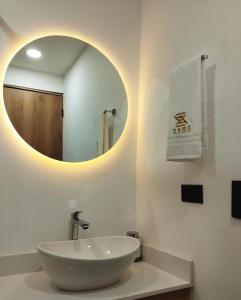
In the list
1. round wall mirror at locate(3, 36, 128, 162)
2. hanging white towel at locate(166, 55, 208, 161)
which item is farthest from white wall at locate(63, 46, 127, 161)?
hanging white towel at locate(166, 55, 208, 161)

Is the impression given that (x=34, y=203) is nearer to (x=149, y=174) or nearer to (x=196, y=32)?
(x=149, y=174)

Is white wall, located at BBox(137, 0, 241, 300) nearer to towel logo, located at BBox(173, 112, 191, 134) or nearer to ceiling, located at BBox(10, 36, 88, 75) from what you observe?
towel logo, located at BBox(173, 112, 191, 134)

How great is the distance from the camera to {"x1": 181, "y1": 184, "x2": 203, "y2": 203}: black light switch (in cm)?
126

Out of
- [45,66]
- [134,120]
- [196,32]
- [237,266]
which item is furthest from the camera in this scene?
[134,120]

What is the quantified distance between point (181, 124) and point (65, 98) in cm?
67

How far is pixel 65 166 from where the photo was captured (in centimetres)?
150

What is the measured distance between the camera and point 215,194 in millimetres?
1188

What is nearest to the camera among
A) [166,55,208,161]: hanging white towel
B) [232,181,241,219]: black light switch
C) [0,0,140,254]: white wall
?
[232,181,241,219]: black light switch

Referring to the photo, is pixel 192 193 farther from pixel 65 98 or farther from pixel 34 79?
pixel 34 79

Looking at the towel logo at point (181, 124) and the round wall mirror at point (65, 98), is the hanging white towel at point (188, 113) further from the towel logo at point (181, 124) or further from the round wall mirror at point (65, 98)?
the round wall mirror at point (65, 98)

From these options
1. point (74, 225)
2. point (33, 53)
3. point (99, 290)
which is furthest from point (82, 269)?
point (33, 53)

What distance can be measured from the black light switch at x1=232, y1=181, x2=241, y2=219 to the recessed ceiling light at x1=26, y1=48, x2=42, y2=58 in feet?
3.78

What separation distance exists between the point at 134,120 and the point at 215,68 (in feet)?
2.10

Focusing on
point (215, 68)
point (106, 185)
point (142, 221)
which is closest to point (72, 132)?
point (106, 185)
